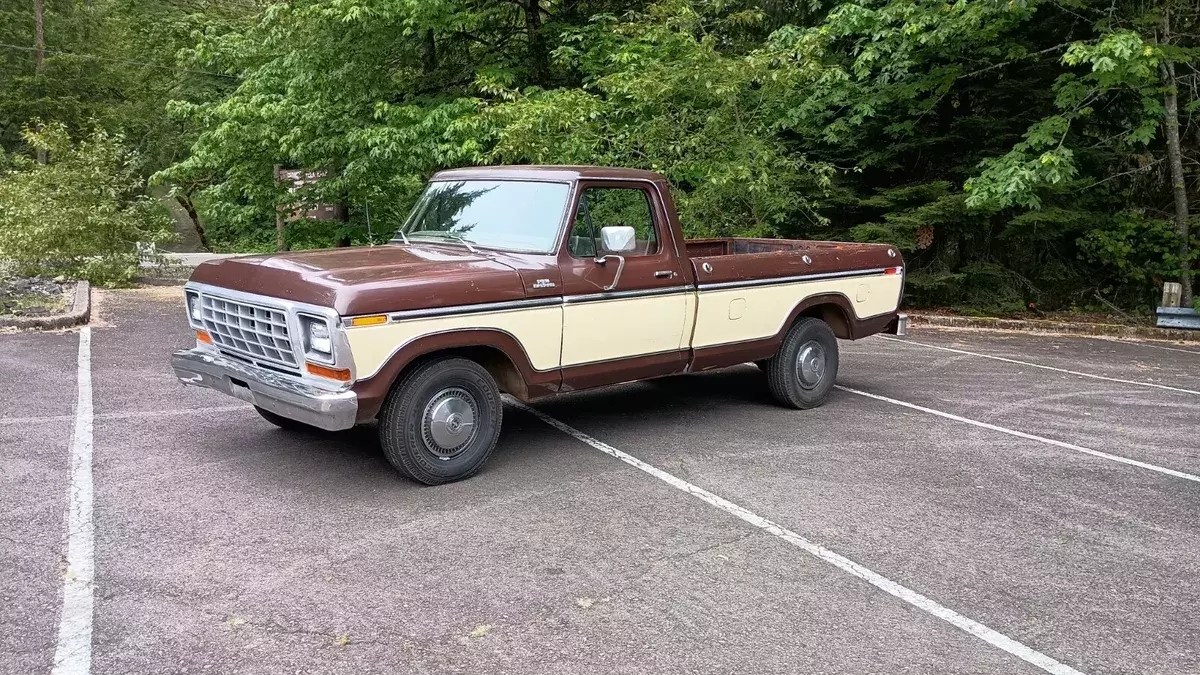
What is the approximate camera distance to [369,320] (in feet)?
16.6

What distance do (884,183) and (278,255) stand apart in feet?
45.4

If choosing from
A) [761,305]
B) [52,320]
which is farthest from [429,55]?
[761,305]

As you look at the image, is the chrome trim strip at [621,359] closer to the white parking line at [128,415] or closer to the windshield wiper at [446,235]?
the windshield wiper at [446,235]

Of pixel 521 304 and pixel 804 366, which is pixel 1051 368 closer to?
pixel 804 366

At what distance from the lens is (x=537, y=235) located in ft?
20.7

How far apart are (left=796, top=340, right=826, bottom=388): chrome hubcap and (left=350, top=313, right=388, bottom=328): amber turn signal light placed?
4.02 metres

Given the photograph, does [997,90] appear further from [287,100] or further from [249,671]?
[249,671]

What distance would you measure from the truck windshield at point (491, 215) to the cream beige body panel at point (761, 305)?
4.45 feet

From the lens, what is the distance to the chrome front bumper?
16.6 feet

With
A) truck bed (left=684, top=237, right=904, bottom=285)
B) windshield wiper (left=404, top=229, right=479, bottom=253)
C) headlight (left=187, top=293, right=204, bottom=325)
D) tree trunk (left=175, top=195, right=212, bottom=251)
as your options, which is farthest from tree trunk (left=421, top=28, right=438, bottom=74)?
tree trunk (left=175, top=195, right=212, bottom=251)

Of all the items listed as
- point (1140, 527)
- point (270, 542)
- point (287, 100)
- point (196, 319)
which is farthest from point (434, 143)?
point (1140, 527)

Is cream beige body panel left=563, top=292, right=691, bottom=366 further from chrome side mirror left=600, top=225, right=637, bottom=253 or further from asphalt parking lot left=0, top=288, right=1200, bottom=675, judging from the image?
asphalt parking lot left=0, top=288, right=1200, bottom=675

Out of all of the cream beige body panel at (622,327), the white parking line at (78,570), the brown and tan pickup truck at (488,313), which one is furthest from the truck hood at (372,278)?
the white parking line at (78,570)

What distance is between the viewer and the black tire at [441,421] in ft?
17.6
